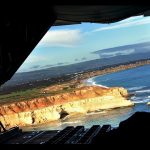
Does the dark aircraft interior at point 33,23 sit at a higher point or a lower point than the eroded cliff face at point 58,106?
higher

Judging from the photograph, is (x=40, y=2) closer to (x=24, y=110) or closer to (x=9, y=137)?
(x=9, y=137)

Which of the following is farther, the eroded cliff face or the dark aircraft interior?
the eroded cliff face

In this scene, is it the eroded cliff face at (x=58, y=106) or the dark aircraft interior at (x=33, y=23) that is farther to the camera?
the eroded cliff face at (x=58, y=106)

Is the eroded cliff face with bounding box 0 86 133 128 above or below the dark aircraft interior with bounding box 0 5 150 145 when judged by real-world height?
below

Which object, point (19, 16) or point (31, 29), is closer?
point (19, 16)

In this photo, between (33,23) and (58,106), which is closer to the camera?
(33,23)

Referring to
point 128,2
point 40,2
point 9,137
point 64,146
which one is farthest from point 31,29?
point 64,146

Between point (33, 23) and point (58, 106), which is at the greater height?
point (33, 23)

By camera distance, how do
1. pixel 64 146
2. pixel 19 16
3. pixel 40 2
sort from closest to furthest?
1. pixel 64 146
2. pixel 40 2
3. pixel 19 16
